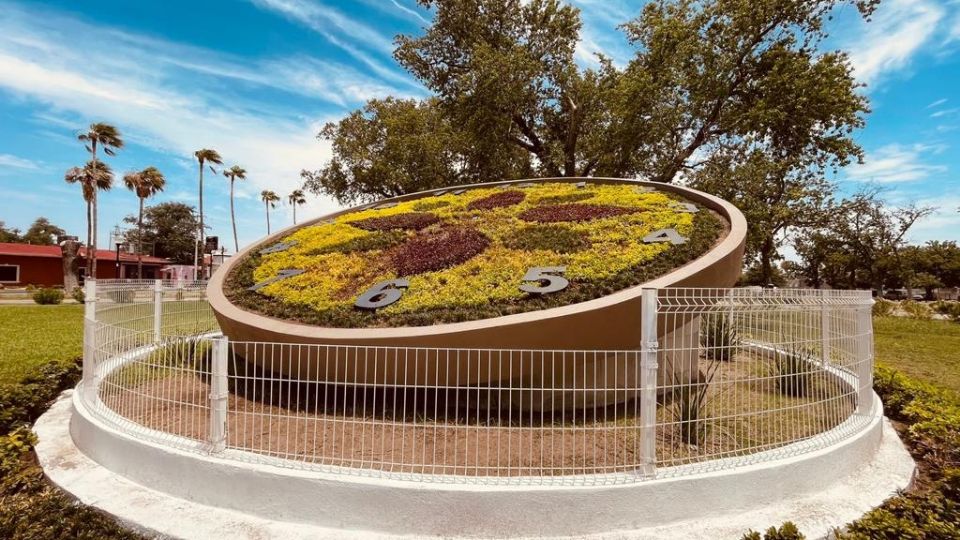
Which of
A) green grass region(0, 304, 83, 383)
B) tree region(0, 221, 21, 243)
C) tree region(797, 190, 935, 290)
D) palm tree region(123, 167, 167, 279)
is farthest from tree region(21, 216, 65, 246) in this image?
tree region(797, 190, 935, 290)

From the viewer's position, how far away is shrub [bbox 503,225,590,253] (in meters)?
7.12

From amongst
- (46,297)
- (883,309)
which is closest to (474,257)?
(883,309)

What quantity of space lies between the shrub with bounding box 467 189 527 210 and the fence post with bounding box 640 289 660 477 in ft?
18.8

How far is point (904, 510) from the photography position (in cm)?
416

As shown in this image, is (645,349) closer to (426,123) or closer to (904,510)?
(904,510)

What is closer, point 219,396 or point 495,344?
point 219,396

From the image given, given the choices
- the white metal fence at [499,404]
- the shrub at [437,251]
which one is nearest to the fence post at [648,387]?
the white metal fence at [499,404]

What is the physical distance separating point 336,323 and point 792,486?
4.70 metres

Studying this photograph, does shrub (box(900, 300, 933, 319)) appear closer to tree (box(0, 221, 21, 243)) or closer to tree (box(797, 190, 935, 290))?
tree (box(797, 190, 935, 290))

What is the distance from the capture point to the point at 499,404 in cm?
420

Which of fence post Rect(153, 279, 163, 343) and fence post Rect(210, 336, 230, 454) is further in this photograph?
fence post Rect(153, 279, 163, 343)

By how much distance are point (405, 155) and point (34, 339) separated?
584 inches

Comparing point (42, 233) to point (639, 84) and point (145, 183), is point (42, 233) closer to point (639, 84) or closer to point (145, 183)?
point (145, 183)

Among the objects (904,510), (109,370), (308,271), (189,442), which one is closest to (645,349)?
(904,510)
